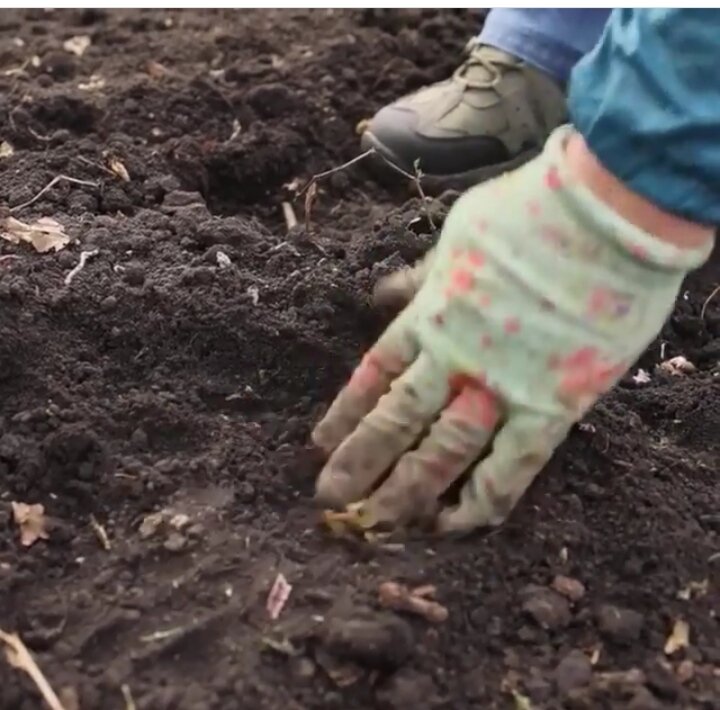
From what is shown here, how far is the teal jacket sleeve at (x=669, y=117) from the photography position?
124 centimetres

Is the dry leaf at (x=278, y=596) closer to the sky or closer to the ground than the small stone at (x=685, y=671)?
closer to the sky

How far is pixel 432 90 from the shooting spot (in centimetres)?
230

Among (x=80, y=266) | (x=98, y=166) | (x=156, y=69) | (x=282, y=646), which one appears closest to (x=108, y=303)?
(x=80, y=266)

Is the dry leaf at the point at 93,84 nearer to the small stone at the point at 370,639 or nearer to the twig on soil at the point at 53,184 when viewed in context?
the twig on soil at the point at 53,184

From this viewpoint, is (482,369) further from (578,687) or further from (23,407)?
(23,407)

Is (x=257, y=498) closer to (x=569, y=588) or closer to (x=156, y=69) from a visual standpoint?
(x=569, y=588)

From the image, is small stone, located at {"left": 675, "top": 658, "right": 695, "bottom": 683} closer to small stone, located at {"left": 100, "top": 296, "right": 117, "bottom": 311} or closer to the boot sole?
small stone, located at {"left": 100, "top": 296, "right": 117, "bottom": 311}

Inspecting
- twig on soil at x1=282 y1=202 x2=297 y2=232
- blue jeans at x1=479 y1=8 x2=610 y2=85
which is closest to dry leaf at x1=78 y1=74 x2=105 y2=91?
twig on soil at x1=282 y1=202 x2=297 y2=232

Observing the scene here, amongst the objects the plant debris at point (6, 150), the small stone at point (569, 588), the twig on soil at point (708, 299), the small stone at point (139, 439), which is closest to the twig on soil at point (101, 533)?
the small stone at point (139, 439)

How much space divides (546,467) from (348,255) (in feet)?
1.53

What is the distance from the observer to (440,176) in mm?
2223

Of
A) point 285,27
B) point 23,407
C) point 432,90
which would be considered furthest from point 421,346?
point 285,27

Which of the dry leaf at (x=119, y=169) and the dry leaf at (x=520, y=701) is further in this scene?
the dry leaf at (x=119, y=169)

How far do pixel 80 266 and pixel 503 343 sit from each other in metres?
0.66
